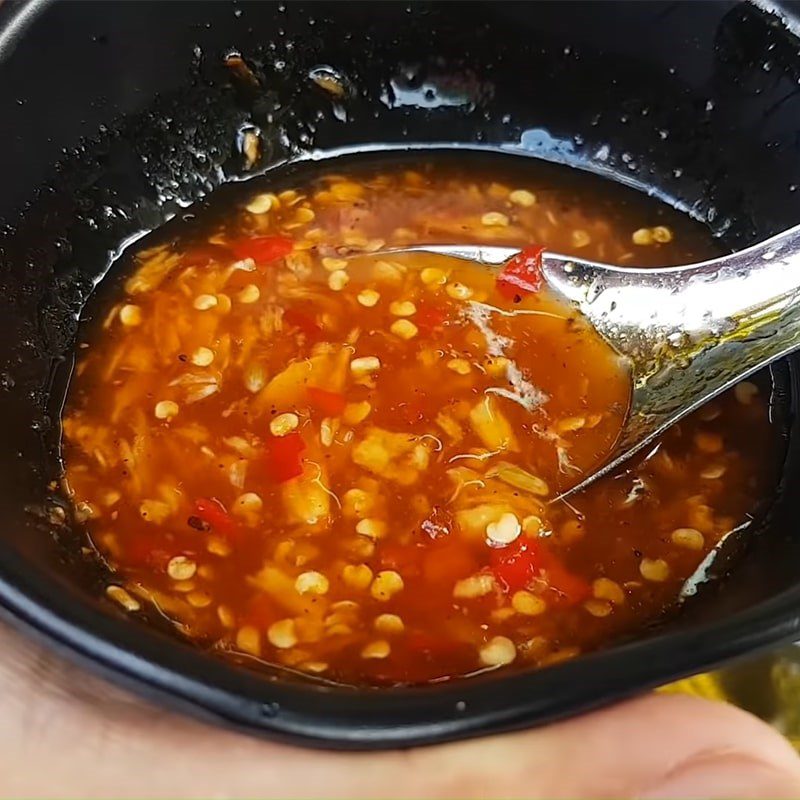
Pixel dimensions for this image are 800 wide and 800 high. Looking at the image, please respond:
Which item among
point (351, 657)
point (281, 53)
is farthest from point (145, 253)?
point (351, 657)

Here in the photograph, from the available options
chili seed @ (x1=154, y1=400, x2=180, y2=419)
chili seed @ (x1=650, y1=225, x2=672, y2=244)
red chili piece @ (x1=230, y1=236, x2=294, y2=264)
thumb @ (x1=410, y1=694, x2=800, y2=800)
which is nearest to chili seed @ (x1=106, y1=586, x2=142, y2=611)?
chili seed @ (x1=154, y1=400, x2=180, y2=419)

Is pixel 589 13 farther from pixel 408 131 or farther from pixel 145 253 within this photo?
pixel 145 253

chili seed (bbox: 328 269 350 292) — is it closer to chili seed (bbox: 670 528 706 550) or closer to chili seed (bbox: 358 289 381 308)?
chili seed (bbox: 358 289 381 308)

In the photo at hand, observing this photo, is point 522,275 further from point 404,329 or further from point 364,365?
point 364,365

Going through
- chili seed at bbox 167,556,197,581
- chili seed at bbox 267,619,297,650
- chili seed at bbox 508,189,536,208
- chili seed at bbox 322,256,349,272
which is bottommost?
chili seed at bbox 267,619,297,650

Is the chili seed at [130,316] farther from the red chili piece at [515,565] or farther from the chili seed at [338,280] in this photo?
the red chili piece at [515,565]

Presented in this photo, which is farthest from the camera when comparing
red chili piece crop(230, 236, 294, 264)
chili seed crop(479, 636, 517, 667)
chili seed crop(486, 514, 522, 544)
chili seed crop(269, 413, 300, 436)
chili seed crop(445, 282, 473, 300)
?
red chili piece crop(230, 236, 294, 264)

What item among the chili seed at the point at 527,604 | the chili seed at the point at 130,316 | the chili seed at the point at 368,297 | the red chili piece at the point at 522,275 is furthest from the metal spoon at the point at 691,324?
the chili seed at the point at 130,316

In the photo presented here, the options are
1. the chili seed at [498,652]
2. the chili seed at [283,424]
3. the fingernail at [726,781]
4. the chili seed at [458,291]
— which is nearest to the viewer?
the fingernail at [726,781]
